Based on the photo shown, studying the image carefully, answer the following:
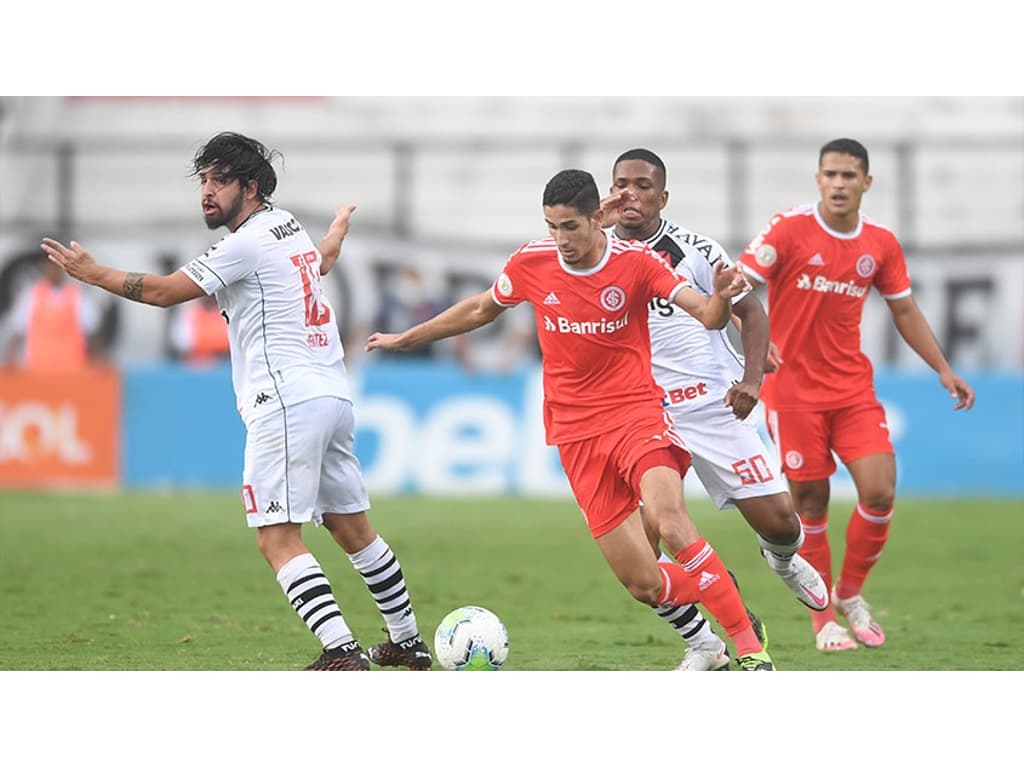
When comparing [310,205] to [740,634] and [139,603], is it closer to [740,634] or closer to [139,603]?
[139,603]

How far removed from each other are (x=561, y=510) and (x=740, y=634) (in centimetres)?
876

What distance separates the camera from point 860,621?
8.43 metres

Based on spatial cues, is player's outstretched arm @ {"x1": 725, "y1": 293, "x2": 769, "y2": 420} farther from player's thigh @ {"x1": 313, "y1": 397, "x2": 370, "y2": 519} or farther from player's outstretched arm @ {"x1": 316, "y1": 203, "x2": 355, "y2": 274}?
player's outstretched arm @ {"x1": 316, "y1": 203, "x2": 355, "y2": 274}

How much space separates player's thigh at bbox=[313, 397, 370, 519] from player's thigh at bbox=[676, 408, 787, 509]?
1681 mm

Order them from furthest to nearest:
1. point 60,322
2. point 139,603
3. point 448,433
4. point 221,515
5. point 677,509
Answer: point 60,322 → point 448,433 → point 221,515 → point 139,603 → point 677,509

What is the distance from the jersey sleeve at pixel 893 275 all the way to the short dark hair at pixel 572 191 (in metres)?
2.44

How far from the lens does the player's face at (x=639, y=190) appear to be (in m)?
7.70

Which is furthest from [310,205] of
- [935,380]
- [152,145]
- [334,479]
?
[334,479]

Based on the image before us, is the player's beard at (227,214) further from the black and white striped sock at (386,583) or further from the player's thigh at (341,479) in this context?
the black and white striped sock at (386,583)

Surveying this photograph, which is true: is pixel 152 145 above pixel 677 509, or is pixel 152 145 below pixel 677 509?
above

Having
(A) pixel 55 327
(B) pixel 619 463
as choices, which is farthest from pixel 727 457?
(A) pixel 55 327

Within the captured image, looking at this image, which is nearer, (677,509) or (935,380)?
(677,509)

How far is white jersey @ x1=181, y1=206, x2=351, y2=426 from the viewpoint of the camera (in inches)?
279

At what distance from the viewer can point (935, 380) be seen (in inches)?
643
